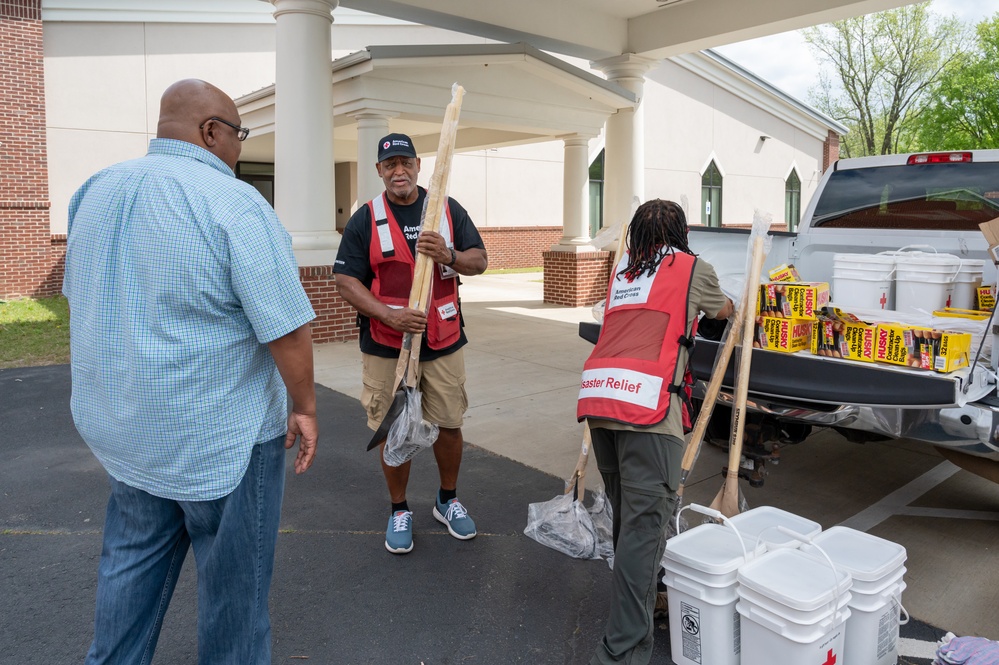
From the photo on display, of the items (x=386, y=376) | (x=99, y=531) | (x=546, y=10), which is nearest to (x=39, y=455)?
(x=99, y=531)

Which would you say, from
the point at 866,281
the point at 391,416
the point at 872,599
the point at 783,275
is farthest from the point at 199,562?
the point at 866,281

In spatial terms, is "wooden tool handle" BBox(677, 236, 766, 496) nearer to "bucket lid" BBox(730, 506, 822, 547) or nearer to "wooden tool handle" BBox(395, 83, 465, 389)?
"bucket lid" BBox(730, 506, 822, 547)

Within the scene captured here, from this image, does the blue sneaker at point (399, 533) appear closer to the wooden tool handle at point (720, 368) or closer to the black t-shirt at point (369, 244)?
the black t-shirt at point (369, 244)

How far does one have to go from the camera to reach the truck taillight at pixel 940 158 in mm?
4949

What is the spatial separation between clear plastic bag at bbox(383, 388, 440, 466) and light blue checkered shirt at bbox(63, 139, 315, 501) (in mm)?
1448

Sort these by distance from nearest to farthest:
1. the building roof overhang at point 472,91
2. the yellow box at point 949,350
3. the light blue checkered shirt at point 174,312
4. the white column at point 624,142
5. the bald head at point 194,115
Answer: the light blue checkered shirt at point 174,312, the bald head at point 194,115, the yellow box at point 949,350, the building roof overhang at point 472,91, the white column at point 624,142

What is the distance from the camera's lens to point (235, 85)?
17.0 meters

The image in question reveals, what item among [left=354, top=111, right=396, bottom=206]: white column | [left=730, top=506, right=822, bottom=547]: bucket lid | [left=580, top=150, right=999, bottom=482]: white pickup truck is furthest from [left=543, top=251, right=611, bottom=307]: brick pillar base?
[left=730, top=506, right=822, bottom=547]: bucket lid

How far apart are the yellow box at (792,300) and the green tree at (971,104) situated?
27.3 m

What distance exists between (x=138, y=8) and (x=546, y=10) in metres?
9.10

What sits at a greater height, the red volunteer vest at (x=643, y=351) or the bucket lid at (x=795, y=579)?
the red volunteer vest at (x=643, y=351)

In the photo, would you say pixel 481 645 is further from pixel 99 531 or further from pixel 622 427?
pixel 99 531

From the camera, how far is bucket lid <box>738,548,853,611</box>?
2.45m

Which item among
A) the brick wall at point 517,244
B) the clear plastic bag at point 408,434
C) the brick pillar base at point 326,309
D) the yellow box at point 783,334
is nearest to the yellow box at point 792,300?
the yellow box at point 783,334
